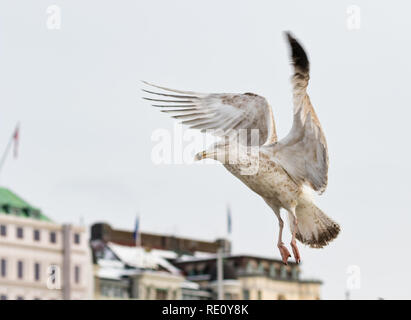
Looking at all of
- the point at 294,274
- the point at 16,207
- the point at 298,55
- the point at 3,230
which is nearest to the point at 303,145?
the point at 298,55

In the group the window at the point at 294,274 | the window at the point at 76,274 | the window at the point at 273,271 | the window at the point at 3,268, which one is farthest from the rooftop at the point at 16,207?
the window at the point at 294,274

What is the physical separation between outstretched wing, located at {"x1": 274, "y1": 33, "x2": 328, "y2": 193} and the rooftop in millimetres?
73966

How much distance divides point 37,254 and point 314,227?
247 feet

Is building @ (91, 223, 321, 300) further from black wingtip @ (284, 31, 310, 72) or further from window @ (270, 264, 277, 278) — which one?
black wingtip @ (284, 31, 310, 72)

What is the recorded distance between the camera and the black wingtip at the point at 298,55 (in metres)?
7.08

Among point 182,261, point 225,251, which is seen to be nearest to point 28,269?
point 182,261

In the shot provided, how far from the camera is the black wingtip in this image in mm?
7080

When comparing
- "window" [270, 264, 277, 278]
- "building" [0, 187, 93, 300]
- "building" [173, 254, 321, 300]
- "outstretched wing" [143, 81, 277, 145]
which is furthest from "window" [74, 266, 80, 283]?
"outstretched wing" [143, 81, 277, 145]

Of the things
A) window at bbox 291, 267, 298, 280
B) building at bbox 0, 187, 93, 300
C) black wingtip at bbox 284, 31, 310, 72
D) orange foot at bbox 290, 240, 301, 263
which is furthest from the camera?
window at bbox 291, 267, 298, 280

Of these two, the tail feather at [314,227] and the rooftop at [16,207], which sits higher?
the rooftop at [16,207]

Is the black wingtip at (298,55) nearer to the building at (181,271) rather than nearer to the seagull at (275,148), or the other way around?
the seagull at (275,148)

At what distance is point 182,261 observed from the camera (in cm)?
9200

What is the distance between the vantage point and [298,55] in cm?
732

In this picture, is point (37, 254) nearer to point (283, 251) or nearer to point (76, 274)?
point (76, 274)
